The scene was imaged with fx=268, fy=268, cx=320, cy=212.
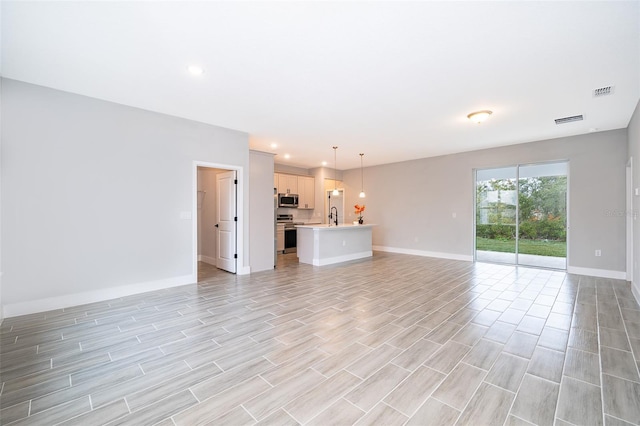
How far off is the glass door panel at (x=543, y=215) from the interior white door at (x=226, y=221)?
651 centimetres

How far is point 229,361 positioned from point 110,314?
2.09 m

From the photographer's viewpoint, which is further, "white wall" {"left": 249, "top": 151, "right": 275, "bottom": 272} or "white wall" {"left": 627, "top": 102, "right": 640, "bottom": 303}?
"white wall" {"left": 249, "top": 151, "right": 275, "bottom": 272}

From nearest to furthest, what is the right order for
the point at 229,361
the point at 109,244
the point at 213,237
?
1. the point at 229,361
2. the point at 109,244
3. the point at 213,237

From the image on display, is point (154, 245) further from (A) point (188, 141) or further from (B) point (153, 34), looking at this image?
(B) point (153, 34)

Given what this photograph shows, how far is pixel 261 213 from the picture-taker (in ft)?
19.2

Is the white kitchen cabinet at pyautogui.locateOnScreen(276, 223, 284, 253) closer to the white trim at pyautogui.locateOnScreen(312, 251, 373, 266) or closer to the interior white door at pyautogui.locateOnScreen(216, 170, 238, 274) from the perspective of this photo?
the white trim at pyautogui.locateOnScreen(312, 251, 373, 266)

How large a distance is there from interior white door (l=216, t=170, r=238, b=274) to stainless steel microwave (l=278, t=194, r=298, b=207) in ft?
8.48

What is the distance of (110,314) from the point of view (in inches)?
131

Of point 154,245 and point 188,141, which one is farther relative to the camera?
point 188,141

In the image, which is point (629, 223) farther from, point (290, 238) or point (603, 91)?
point (290, 238)

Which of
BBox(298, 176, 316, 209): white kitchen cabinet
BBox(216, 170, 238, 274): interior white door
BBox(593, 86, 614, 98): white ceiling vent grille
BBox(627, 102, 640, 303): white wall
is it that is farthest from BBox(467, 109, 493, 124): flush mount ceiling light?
BBox(298, 176, 316, 209): white kitchen cabinet

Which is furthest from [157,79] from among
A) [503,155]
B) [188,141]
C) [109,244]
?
[503,155]

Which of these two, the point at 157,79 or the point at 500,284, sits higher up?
the point at 157,79

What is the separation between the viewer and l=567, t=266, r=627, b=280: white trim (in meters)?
5.07
